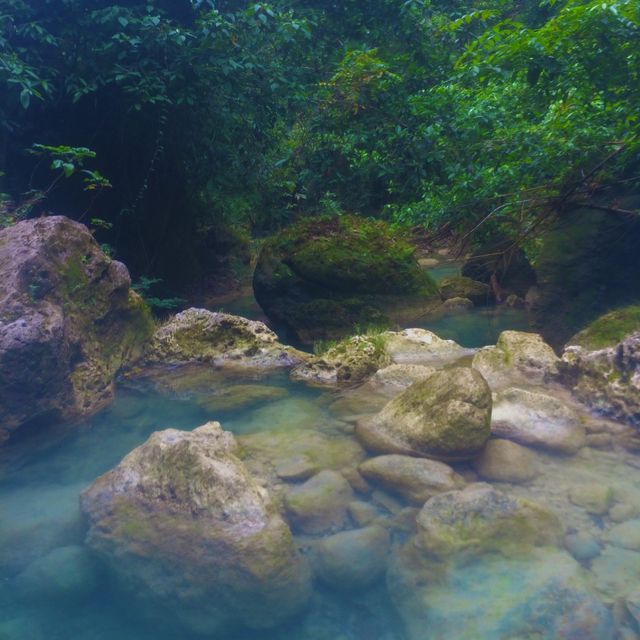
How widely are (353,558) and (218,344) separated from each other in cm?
424

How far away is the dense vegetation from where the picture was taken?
21.9 feet

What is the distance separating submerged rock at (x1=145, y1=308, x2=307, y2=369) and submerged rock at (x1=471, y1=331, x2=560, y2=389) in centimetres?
203

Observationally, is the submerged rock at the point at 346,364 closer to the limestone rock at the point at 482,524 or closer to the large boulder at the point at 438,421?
the large boulder at the point at 438,421

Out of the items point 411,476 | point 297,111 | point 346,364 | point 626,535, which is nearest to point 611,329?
point 346,364

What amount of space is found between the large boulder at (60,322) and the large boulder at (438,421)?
2.54m

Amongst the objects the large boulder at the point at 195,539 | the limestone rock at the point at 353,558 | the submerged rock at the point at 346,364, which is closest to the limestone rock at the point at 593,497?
the limestone rock at the point at 353,558

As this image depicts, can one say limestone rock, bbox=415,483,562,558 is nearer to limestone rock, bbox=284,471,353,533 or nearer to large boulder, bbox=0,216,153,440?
limestone rock, bbox=284,471,353,533

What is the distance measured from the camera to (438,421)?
4625 millimetres

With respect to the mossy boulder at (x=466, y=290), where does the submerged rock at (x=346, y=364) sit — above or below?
below

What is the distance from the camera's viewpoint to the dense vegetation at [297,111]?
6688 millimetres

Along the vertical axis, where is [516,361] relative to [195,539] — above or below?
above

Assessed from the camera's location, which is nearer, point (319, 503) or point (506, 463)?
point (319, 503)

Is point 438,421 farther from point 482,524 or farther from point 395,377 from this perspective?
point 395,377

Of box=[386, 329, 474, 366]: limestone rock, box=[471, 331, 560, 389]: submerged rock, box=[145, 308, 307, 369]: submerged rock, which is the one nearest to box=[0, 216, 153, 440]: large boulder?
box=[145, 308, 307, 369]: submerged rock
